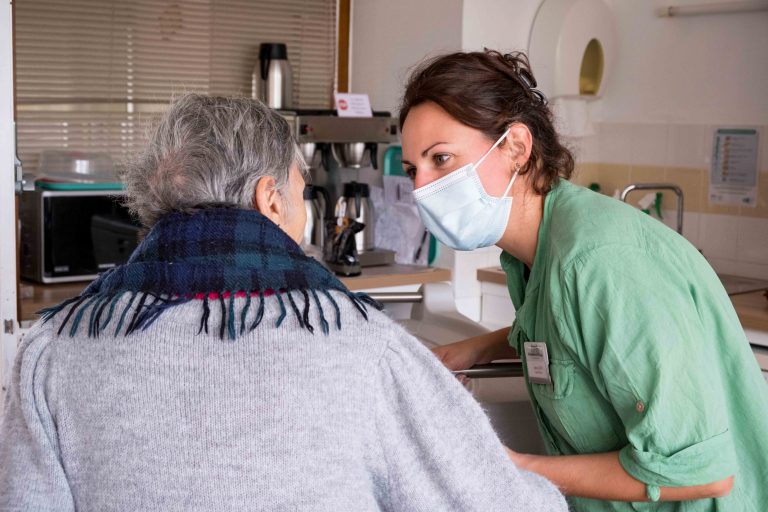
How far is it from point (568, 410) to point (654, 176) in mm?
2436

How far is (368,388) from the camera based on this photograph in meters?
1.02

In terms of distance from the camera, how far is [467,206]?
1.44 metres

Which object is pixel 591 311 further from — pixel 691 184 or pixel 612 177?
pixel 612 177

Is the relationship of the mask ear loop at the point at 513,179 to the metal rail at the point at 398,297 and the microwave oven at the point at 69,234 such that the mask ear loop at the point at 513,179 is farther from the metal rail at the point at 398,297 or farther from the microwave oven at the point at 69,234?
the microwave oven at the point at 69,234

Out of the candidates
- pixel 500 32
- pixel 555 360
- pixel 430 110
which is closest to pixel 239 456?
pixel 555 360

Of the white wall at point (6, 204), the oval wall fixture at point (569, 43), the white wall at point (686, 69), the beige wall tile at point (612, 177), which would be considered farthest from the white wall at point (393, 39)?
the white wall at point (6, 204)

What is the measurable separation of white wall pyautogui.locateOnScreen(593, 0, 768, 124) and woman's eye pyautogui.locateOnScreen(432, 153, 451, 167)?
7.12 feet

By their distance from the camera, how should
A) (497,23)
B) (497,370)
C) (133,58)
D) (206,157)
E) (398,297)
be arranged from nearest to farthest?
(206,157) → (497,370) → (398,297) → (497,23) → (133,58)

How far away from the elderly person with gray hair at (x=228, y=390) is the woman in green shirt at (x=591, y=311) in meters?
0.18

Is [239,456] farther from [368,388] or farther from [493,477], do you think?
[493,477]

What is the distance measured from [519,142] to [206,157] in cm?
51

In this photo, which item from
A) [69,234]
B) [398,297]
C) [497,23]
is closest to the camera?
[398,297]

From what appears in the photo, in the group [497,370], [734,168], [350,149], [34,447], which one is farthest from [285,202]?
[734,168]

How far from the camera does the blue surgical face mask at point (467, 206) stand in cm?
141
